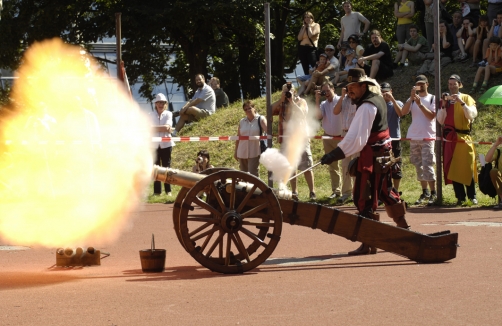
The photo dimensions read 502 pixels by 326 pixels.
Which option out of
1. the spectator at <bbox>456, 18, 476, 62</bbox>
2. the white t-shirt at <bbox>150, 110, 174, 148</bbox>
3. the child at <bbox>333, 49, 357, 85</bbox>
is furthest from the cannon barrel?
the spectator at <bbox>456, 18, 476, 62</bbox>

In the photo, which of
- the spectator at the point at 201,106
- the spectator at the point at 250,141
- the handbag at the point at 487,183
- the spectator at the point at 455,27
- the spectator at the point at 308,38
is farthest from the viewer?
the spectator at the point at 308,38

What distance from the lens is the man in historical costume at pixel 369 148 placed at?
29.8 feet

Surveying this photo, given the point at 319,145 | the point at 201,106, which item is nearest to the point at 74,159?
the point at 319,145

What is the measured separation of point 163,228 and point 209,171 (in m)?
3.43

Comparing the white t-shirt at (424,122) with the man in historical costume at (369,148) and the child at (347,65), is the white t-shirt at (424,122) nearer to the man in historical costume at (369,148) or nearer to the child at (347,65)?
the child at (347,65)

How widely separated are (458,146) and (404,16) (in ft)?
23.8

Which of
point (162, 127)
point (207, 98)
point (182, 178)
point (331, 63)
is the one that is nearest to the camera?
point (182, 178)

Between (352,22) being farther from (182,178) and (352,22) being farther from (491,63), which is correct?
(182,178)

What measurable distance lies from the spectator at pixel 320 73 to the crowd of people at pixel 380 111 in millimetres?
26

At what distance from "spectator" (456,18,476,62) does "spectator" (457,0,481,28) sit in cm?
21

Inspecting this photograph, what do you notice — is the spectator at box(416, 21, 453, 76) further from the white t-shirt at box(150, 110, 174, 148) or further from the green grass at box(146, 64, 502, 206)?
the white t-shirt at box(150, 110, 174, 148)

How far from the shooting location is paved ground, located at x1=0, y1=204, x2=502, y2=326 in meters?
6.32

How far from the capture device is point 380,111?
30.3 ft

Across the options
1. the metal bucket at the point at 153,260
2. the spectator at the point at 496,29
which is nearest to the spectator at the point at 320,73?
the spectator at the point at 496,29
